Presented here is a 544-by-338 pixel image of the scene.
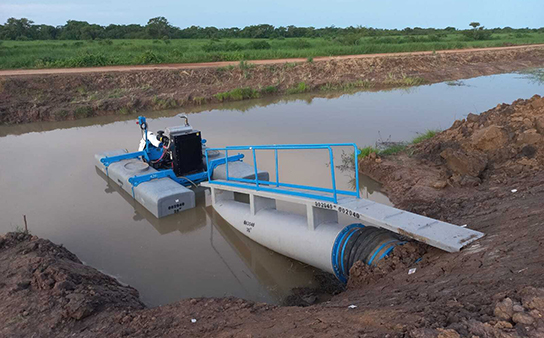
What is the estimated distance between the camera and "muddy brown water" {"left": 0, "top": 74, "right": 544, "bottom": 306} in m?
6.50

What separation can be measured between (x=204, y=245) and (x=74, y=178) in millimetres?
4863

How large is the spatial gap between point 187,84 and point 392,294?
59.7ft

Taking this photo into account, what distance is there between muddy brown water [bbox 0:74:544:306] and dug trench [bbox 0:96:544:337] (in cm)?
94

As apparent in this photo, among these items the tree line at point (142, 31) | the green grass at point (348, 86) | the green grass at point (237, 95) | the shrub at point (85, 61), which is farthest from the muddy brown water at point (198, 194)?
the tree line at point (142, 31)

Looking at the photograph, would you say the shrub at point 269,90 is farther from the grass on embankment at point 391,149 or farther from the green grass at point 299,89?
the grass on embankment at point 391,149

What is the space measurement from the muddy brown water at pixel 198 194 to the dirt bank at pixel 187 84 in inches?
39.8

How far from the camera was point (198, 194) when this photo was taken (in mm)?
9766

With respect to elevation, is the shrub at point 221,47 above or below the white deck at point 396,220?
above

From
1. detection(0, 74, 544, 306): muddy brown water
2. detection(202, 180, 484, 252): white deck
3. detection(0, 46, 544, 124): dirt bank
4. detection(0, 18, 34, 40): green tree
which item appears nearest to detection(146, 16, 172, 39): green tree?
detection(0, 18, 34, 40): green tree

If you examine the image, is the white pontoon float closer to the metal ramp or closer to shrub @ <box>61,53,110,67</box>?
the metal ramp

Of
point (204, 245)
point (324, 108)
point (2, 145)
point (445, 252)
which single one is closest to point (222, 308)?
point (445, 252)

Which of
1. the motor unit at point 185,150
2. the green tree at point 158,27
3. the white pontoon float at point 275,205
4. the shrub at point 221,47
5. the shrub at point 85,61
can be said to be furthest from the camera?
the green tree at point 158,27

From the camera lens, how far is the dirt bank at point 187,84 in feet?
57.0

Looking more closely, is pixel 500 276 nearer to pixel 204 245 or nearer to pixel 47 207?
pixel 204 245
